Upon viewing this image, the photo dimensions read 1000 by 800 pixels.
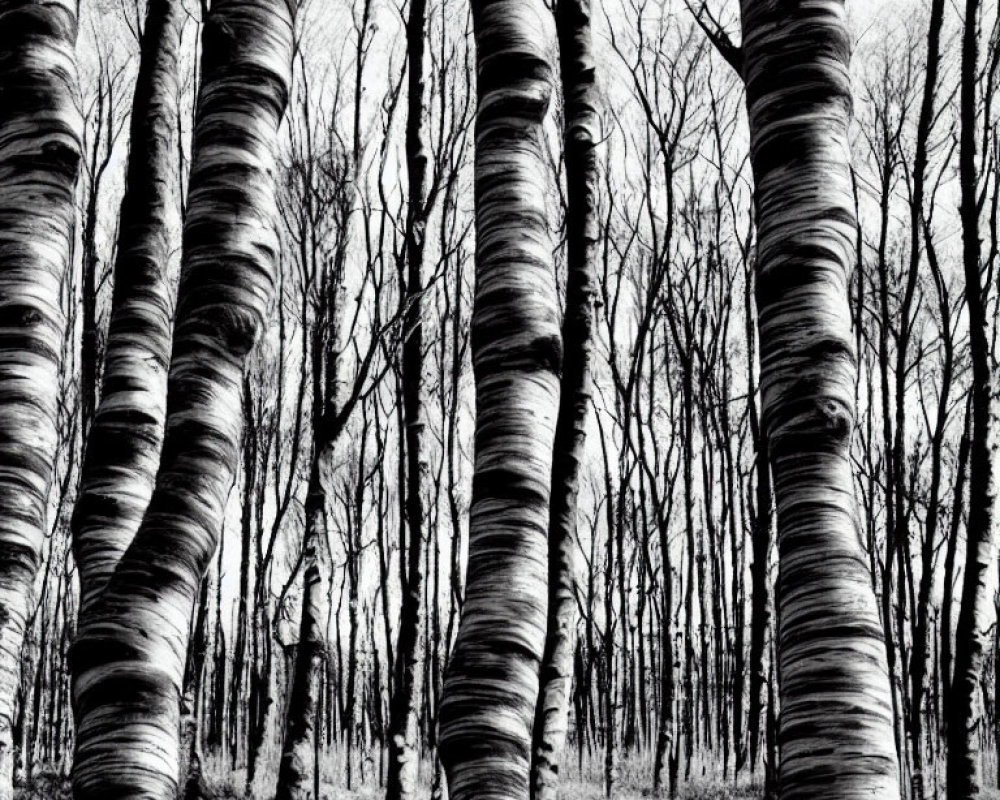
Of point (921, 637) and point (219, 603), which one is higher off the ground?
point (219, 603)

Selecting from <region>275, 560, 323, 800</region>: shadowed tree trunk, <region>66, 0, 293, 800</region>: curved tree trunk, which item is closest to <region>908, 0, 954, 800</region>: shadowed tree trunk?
<region>275, 560, 323, 800</region>: shadowed tree trunk

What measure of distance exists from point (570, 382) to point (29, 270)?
2.33m

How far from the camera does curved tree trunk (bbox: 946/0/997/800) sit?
5.60 meters

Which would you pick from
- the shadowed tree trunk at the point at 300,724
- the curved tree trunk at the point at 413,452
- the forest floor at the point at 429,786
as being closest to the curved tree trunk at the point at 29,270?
the curved tree trunk at the point at 413,452

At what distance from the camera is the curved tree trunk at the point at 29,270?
2699mm

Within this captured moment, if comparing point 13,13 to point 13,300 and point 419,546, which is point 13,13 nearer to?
point 13,300

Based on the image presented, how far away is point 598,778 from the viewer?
14.0 metres

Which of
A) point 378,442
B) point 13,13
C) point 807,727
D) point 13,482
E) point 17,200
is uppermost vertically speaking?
point 378,442

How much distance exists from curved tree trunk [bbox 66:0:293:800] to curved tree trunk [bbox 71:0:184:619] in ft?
0.57

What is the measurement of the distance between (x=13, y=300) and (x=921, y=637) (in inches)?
335

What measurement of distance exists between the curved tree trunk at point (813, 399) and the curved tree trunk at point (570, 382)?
2398 millimetres

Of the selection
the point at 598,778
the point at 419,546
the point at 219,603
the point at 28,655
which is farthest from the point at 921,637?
the point at 219,603

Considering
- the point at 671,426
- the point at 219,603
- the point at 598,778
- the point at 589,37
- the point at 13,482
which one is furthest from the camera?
the point at 219,603

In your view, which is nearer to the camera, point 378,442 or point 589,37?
point 589,37
